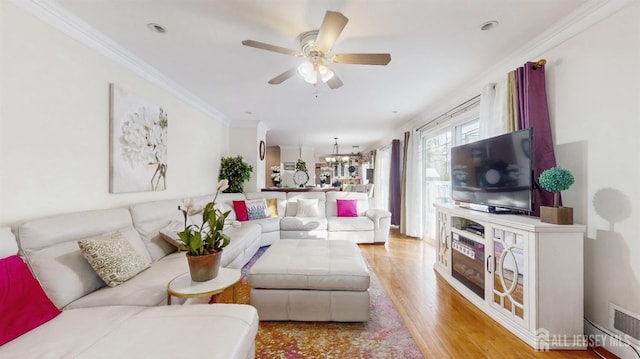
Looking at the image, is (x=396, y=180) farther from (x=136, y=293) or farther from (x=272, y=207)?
(x=136, y=293)

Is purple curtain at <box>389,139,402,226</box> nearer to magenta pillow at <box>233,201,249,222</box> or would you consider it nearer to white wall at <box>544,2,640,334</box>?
magenta pillow at <box>233,201,249,222</box>

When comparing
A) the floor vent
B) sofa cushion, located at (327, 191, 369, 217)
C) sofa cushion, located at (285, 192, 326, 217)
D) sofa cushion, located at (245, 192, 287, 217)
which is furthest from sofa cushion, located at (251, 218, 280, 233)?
the floor vent

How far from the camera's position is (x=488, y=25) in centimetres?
196

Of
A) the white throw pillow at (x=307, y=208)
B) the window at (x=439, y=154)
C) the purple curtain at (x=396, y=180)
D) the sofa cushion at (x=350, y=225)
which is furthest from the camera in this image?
the purple curtain at (x=396, y=180)

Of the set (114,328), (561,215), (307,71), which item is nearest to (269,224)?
(307,71)

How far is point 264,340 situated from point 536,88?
3.07m

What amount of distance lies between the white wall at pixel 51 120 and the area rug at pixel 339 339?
1861mm

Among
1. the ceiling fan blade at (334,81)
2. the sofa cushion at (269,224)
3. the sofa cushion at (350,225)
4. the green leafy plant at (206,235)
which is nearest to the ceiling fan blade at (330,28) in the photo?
the ceiling fan blade at (334,81)

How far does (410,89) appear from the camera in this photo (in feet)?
11.0

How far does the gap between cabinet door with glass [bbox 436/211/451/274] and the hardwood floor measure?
187mm

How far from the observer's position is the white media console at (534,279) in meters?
1.71

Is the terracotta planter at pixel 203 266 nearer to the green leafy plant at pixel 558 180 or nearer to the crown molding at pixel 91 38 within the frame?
the crown molding at pixel 91 38

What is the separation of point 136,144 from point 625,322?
4274 mm

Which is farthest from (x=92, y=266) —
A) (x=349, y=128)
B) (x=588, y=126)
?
(x=349, y=128)
